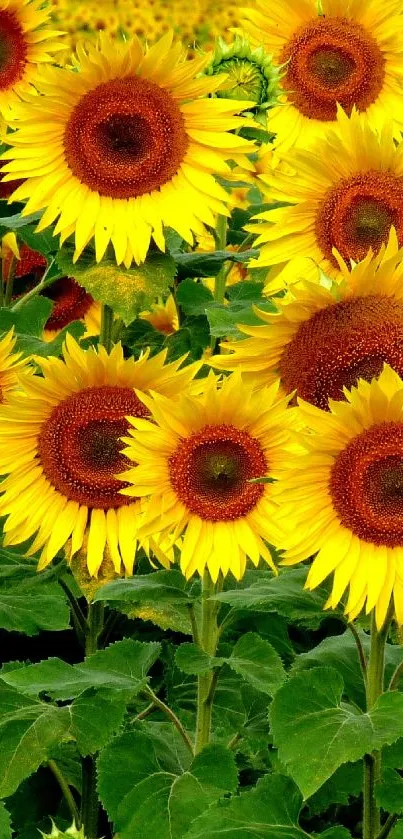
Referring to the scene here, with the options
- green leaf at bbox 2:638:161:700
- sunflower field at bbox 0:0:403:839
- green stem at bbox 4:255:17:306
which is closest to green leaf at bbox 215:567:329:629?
sunflower field at bbox 0:0:403:839

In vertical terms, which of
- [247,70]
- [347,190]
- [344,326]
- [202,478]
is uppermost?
[247,70]

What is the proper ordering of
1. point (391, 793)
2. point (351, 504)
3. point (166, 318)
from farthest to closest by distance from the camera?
point (166, 318) → point (391, 793) → point (351, 504)

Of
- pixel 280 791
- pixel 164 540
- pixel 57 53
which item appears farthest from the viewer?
pixel 57 53

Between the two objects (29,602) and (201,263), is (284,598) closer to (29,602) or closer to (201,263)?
(29,602)

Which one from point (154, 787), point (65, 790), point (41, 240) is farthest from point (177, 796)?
point (41, 240)

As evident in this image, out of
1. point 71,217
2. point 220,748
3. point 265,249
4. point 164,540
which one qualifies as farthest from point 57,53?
point 220,748

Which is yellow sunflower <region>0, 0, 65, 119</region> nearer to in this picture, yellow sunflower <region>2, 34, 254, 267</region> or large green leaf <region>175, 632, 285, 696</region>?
yellow sunflower <region>2, 34, 254, 267</region>

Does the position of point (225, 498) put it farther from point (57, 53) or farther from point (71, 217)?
point (57, 53)
